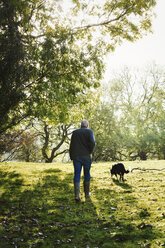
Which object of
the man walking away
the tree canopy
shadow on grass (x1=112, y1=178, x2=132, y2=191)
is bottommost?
shadow on grass (x1=112, y1=178, x2=132, y2=191)

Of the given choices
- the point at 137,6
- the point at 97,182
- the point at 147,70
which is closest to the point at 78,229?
the point at 97,182

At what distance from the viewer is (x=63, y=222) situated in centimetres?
576

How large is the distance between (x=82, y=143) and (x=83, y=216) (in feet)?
7.83

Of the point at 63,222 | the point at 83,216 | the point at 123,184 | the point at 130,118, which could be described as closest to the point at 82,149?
the point at 83,216

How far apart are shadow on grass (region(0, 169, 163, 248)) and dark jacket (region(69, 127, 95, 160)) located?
172cm

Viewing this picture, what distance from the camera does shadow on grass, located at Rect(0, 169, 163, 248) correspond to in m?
4.53

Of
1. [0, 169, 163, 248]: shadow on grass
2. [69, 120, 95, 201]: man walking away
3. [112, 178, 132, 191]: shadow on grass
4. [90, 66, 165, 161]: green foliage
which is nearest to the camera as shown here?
[0, 169, 163, 248]: shadow on grass

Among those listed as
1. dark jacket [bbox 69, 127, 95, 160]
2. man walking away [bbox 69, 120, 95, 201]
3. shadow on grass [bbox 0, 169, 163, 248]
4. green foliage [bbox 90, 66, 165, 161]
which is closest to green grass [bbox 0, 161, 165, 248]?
shadow on grass [bbox 0, 169, 163, 248]

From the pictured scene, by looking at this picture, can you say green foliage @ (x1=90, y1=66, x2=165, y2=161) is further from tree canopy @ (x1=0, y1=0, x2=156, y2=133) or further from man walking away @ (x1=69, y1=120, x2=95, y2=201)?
man walking away @ (x1=69, y1=120, x2=95, y2=201)

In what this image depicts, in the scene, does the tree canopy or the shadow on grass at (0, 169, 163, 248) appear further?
the tree canopy

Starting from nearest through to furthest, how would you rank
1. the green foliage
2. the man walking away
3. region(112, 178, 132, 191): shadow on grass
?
the man walking away → region(112, 178, 132, 191): shadow on grass → the green foliage

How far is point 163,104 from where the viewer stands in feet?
133

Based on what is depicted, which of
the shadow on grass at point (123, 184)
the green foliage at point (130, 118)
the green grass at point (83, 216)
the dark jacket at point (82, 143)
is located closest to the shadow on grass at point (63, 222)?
the green grass at point (83, 216)

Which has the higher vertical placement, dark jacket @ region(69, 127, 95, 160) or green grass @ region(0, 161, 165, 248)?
dark jacket @ region(69, 127, 95, 160)
